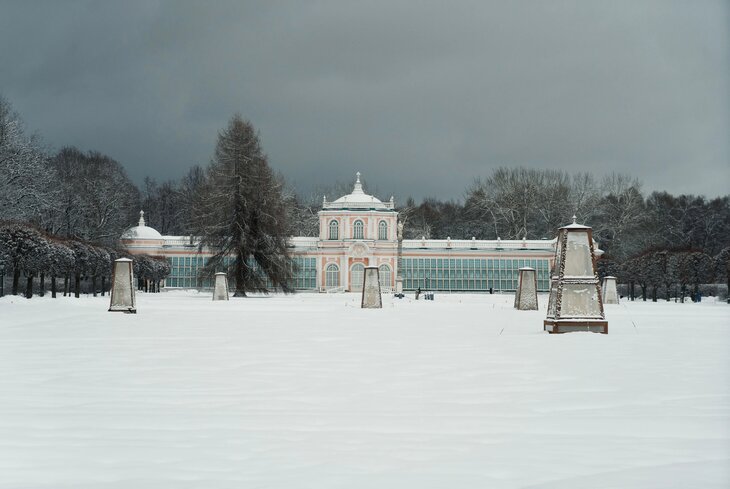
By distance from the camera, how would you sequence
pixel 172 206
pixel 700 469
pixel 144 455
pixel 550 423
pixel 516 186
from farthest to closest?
pixel 172 206, pixel 516 186, pixel 550 423, pixel 144 455, pixel 700 469

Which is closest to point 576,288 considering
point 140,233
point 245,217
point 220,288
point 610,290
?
point 610,290

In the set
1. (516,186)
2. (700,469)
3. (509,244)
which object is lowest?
(700,469)

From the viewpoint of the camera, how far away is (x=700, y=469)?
440cm

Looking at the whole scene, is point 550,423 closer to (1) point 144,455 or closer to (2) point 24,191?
(1) point 144,455

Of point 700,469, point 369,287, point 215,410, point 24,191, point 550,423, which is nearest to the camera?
point 700,469

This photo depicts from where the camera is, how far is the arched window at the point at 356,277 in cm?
6569

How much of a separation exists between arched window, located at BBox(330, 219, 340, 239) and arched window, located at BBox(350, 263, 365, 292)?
2888mm

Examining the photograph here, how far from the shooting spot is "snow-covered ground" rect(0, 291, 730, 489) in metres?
4.33

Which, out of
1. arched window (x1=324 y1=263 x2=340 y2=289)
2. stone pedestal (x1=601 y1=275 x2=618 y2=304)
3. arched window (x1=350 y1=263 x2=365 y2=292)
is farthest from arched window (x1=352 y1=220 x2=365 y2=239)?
stone pedestal (x1=601 y1=275 x2=618 y2=304)

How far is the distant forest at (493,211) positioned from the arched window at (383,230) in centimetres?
740

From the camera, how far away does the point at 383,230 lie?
2650 inches

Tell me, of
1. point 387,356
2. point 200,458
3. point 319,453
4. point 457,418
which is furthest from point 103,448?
point 387,356

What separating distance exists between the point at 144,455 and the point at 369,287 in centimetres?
2337

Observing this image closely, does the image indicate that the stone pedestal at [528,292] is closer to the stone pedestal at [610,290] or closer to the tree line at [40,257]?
the stone pedestal at [610,290]
